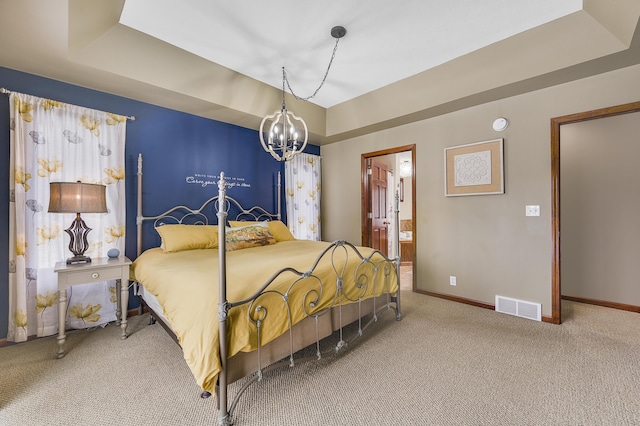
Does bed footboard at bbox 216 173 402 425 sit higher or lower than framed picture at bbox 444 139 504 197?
lower

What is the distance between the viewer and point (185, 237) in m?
2.94

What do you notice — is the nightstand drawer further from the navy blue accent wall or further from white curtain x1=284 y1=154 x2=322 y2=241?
white curtain x1=284 y1=154 x2=322 y2=241

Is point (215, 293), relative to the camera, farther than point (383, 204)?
No

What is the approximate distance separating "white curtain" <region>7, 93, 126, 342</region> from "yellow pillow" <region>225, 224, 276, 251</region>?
45.7 inches

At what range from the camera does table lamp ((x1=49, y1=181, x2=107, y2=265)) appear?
7.45 ft

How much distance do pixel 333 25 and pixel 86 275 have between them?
10.2ft

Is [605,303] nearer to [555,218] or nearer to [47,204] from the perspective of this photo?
[555,218]

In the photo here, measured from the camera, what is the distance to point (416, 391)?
5.87ft

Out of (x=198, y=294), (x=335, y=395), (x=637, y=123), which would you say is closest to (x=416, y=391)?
(x=335, y=395)

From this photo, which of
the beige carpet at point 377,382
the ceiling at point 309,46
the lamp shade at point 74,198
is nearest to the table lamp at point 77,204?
the lamp shade at point 74,198

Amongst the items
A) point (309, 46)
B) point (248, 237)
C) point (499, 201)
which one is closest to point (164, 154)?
point (248, 237)

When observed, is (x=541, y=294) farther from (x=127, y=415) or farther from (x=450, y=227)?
(x=127, y=415)

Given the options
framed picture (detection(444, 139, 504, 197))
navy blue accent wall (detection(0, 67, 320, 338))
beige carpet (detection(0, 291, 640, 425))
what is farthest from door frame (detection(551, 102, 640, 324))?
navy blue accent wall (detection(0, 67, 320, 338))

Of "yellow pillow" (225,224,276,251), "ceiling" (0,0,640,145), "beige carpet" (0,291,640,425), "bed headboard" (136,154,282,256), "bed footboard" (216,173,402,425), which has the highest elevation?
"ceiling" (0,0,640,145)
